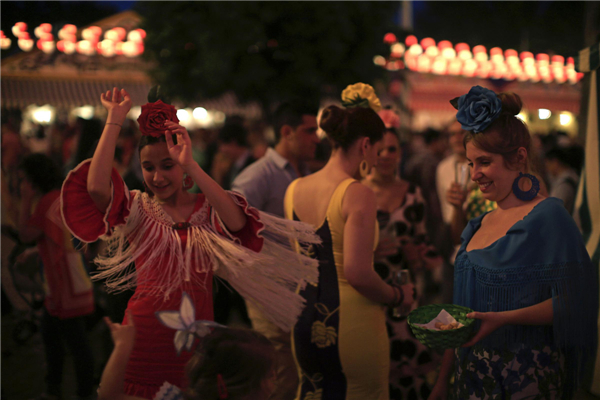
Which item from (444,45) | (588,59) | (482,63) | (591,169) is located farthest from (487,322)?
(482,63)

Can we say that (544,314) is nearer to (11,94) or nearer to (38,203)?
(38,203)

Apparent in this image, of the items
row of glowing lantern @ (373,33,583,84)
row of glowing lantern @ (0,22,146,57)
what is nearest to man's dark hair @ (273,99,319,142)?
row of glowing lantern @ (0,22,146,57)

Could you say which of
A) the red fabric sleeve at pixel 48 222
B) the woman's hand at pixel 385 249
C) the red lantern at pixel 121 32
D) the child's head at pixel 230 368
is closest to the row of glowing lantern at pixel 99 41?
the red lantern at pixel 121 32

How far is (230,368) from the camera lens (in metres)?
1.57

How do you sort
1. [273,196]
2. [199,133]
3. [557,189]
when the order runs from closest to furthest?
1. [273,196]
2. [557,189]
3. [199,133]

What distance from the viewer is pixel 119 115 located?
181 cm

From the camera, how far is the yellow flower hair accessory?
2688 millimetres

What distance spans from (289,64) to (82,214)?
8.88 m

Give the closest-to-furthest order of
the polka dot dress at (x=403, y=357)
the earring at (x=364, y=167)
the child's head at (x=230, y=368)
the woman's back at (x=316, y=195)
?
the child's head at (x=230, y=368) → the woman's back at (x=316, y=195) → the earring at (x=364, y=167) → the polka dot dress at (x=403, y=357)

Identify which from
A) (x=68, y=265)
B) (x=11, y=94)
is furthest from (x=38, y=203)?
(x=11, y=94)

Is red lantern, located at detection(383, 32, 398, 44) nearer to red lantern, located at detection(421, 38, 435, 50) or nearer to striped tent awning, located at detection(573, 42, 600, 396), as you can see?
striped tent awning, located at detection(573, 42, 600, 396)

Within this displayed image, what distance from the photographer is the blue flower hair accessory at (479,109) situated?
1.86m

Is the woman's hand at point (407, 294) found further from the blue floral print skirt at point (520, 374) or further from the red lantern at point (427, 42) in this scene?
the red lantern at point (427, 42)

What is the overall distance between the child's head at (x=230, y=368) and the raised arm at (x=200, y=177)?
0.44 meters
